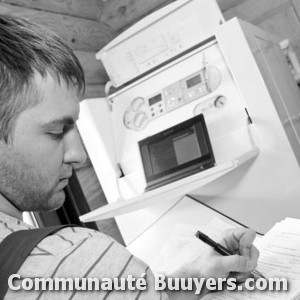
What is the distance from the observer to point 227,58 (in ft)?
4.26

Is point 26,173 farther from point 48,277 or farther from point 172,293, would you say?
point 172,293

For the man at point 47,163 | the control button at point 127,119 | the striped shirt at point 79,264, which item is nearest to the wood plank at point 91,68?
the control button at point 127,119

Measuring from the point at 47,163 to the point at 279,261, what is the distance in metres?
0.45

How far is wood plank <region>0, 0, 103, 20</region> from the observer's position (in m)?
1.79

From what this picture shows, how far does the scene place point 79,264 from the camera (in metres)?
0.37

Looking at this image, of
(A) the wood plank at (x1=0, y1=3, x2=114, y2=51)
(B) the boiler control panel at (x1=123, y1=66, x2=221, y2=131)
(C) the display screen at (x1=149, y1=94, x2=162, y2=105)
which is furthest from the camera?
(A) the wood plank at (x1=0, y1=3, x2=114, y2=51)

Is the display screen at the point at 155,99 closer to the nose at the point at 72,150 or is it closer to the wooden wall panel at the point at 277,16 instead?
the wooden wall panel at the point at 277,16

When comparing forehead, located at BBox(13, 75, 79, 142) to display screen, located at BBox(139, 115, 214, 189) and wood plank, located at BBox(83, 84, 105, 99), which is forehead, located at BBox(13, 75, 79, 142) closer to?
display screen, located at BBox(139, 115, 214, 189)

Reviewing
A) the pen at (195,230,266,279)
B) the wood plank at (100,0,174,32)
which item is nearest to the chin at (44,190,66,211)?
the pen at (195,230,266,279)

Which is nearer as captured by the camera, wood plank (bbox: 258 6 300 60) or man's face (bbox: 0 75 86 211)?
man's face (bbox: 0 75 86 211)

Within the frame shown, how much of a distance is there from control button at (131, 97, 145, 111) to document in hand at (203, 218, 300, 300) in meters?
0.94

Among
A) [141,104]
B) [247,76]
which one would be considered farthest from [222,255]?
[141,104]

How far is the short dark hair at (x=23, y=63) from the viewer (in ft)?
1.68

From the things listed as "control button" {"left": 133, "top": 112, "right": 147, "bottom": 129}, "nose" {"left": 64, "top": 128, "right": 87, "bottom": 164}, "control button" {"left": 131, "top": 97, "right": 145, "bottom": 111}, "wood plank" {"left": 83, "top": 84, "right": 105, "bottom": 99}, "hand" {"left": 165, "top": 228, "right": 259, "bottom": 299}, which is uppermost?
"wood plank" {"left": 83, "top": 84, "right": 105, "bottom": 99}
